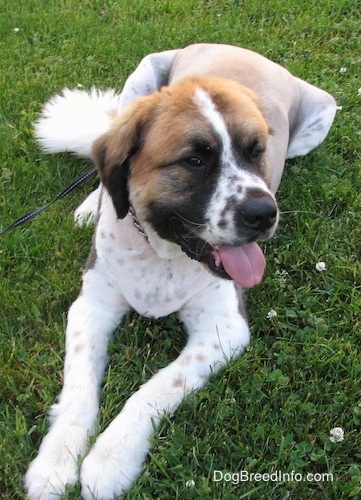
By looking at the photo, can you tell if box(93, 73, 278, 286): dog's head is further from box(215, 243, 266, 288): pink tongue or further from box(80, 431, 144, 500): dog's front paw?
box(80, 431, 144, 500): dog's front paw

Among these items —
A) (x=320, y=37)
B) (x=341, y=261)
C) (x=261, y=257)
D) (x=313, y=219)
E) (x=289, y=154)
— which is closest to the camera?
(x=261, y=257)

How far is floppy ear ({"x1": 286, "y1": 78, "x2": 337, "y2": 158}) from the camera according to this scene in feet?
14.6

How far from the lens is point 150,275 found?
3139mm

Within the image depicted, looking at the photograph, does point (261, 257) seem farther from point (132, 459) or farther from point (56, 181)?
point (56, 181)

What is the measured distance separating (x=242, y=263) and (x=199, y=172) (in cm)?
49

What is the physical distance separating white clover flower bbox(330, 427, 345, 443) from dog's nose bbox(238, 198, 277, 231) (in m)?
0.96

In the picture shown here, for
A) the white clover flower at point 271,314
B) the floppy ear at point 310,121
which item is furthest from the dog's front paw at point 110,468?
the floppy ear at point 310,121

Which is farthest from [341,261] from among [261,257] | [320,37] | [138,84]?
[320,37]

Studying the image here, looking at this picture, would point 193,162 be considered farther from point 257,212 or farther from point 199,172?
point 257,212

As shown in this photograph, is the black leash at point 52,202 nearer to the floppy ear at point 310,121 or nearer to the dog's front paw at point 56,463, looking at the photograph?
the dog's front paw at point 56,463

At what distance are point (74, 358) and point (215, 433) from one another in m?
0.78

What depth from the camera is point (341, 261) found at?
3.54m

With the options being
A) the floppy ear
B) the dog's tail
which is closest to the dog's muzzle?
the dog's tail

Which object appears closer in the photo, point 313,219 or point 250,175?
point 250,175
